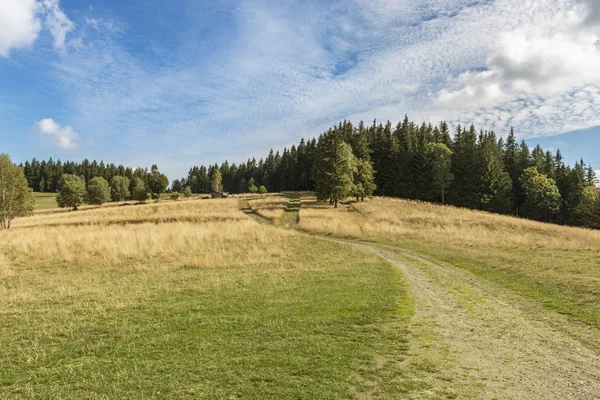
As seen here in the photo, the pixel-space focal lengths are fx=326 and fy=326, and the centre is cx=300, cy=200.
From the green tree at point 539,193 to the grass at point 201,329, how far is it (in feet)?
247

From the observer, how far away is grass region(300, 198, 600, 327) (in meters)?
11.6

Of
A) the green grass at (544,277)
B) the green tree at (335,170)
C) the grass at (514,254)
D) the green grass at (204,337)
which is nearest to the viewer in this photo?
the green grass at (204,337)

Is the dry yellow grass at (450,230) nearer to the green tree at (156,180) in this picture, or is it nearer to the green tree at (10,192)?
the green tree at (10,192)

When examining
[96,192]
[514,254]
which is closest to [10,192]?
[96,192]

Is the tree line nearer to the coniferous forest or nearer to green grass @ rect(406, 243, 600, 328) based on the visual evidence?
the coniferous forest

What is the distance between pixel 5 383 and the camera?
5746mm

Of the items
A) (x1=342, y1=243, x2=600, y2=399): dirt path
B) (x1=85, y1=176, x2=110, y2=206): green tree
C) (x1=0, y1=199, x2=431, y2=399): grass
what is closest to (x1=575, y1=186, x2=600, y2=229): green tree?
(x1=0, y1=199, x2=431, y2=399): grass

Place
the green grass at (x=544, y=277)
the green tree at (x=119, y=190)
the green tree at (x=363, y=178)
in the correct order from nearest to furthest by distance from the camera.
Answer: the green grass at (x=544, y=277), the green tree at (x=363, y=178), the green tree at (x=119, y=190)

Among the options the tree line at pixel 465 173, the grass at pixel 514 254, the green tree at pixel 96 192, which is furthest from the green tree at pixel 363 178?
the green tree at pixel 96 192

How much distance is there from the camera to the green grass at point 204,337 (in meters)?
5.52

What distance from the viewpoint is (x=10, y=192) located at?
41.7 meters

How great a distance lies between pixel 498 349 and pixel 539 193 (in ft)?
275

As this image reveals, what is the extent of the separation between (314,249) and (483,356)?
56.0 ft

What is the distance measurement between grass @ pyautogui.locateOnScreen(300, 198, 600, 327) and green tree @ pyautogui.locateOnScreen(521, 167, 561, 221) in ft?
141
